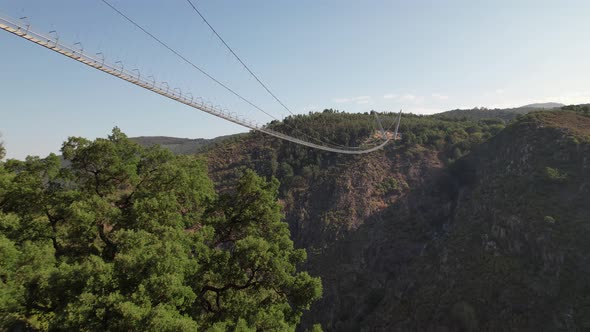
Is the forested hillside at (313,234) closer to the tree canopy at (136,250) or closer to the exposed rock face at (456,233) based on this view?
the tree canopy at (136,250)

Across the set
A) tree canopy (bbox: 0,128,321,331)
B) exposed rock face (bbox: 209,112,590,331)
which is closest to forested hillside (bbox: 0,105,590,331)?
tree canopy (bbox: 0,128,321,331)

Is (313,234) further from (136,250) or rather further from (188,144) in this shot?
(188,144)

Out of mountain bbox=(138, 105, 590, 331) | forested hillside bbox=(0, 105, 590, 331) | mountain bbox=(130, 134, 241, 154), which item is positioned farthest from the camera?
mountain bbox=(130, 134, 241, 154)

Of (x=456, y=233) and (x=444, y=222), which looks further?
(x=444, y=222)

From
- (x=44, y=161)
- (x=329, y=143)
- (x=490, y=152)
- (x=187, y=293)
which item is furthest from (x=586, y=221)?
(x=329, y=143)

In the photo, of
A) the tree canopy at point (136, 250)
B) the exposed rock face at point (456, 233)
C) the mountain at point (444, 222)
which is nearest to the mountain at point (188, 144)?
the mountain at point (444, 222)

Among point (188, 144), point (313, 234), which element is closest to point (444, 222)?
point (313, 234)

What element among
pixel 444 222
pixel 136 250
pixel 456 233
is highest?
pixel 136 250

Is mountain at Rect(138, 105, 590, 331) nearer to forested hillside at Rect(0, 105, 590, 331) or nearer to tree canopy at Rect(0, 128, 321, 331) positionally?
forested hillside at Rect(0, 105, 590, 331)
